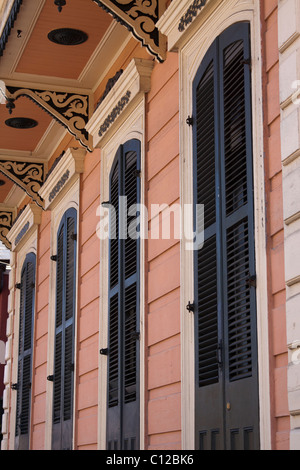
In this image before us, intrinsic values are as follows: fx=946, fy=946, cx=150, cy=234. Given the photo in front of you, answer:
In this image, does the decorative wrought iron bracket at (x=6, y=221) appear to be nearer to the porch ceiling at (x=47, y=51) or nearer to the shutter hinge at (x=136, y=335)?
the porch ceiling at (x=47, y=51)

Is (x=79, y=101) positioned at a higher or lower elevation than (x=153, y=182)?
higher

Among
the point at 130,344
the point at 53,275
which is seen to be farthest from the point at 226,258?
the point at 53,275

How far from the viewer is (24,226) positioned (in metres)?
11.3

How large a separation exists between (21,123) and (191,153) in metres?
4.20

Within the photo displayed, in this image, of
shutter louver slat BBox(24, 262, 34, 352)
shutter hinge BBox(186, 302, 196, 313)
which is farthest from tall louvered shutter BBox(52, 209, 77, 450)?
shutter hinge BBox(186, 302, 196, 313)

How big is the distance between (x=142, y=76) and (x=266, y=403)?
Answer: 9.73ft

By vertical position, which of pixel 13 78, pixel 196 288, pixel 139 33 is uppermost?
pixel 13 78

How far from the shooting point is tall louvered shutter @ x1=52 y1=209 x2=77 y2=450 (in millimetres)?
8398

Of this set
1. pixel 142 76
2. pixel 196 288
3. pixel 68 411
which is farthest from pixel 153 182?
pixel 68 411

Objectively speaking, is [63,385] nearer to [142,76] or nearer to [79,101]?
[79,101]

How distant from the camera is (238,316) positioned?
4559 mm

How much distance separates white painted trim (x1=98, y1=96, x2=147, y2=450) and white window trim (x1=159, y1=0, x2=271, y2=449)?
2.63 ft

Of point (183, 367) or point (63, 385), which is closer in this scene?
point (183, 367)

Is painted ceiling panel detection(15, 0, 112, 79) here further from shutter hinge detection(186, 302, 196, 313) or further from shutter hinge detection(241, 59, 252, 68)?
shutter hinge detection(186, 302, 196, 313)
